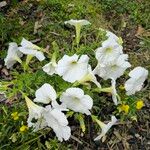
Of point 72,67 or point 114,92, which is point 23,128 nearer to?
point 72,67

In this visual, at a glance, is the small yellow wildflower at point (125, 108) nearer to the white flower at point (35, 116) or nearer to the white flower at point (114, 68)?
the white flower at point (114, 68)

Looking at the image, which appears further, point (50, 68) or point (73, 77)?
point (50, 68)

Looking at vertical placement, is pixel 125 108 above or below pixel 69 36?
below

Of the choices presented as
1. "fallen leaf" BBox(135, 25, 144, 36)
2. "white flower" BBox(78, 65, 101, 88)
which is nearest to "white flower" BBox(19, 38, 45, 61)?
"white flower" BBox(78, 65, 101, 88)

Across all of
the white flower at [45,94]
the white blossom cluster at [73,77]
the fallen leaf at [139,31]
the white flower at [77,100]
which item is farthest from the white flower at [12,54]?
the fallen leaf at [139,31]

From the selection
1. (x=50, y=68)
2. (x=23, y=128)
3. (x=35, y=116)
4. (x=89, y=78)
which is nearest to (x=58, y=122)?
(x=35, y=116)


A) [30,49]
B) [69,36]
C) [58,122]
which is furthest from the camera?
[69,36]

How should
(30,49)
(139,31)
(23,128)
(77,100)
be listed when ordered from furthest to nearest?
(139,31) → (30,49) → (23,128) → (77,100)

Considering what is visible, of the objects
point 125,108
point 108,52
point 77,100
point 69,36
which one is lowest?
point 125,108

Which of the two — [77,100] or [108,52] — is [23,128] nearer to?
[77,100]
